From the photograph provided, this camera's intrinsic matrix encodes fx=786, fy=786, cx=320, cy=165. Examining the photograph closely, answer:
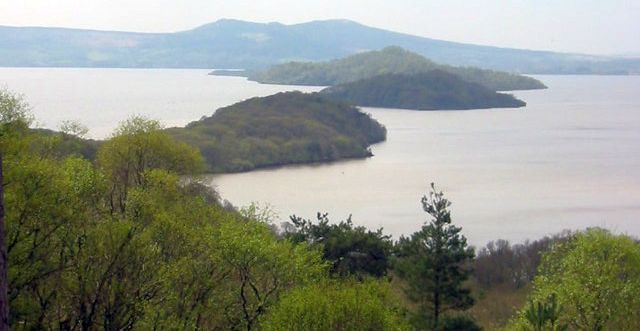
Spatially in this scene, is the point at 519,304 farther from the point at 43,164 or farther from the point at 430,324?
the point at 43,164

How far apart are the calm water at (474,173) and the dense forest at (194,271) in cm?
1241

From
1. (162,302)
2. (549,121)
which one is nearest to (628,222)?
(162,302)

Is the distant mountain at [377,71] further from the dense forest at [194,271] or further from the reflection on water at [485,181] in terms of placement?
the dense forest at [194,271]

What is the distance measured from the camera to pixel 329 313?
861cm

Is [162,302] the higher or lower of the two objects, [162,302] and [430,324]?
the higher

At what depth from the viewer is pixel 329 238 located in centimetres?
1578

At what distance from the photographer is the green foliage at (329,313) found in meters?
8.60

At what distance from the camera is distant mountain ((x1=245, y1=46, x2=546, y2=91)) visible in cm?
11638

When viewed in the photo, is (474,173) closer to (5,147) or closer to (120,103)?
(5,147)

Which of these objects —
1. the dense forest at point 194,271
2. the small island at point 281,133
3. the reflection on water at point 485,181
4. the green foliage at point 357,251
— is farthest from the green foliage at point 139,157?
the small island at point 281,133

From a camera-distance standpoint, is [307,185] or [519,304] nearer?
[519,304]

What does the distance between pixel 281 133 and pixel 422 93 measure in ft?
136

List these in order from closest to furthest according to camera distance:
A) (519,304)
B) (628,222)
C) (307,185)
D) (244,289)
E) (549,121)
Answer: (244,289), (519,304), (628,222), (307,185), (549,121)

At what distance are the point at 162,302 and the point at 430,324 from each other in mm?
4989
